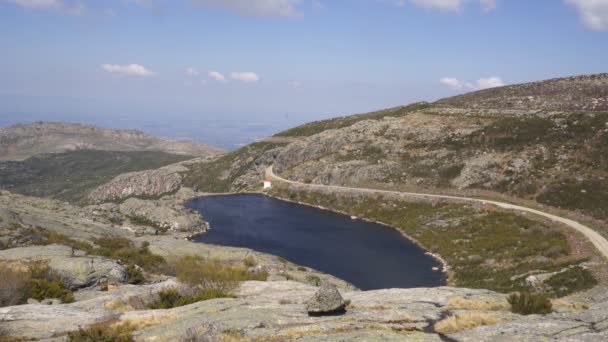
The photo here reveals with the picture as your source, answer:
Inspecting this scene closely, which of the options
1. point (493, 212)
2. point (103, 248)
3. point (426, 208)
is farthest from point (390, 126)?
point (103, 248)

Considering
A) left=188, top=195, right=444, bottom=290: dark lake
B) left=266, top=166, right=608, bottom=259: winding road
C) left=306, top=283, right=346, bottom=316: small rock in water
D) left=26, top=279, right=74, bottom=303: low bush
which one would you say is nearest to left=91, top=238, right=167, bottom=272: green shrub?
left=26, top=279, right=74, bottom=303: low bush

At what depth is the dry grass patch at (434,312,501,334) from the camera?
18266 mm

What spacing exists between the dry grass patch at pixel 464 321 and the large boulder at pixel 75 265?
24.8 metres

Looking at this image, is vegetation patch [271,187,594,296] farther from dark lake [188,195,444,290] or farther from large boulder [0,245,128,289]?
large boulder [0,245,128,289]

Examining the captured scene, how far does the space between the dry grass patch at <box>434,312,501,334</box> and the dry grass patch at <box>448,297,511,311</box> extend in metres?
1.63

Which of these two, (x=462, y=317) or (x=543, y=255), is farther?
(x=543, y=255)

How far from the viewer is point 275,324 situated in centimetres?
1866

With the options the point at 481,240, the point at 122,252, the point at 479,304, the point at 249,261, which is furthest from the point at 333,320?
the point at 481,240

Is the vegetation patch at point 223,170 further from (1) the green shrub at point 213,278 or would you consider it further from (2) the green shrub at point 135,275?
(1) the green shrub at point 213,278

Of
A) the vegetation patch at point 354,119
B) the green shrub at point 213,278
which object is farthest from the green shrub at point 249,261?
→ the vegetation patch at point 354,119

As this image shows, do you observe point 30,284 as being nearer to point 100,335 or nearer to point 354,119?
point 100,335

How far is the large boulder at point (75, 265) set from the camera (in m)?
30.2

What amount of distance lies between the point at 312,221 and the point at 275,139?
4024 inches

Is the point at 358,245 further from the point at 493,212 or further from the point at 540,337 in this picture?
the point at 540,337
